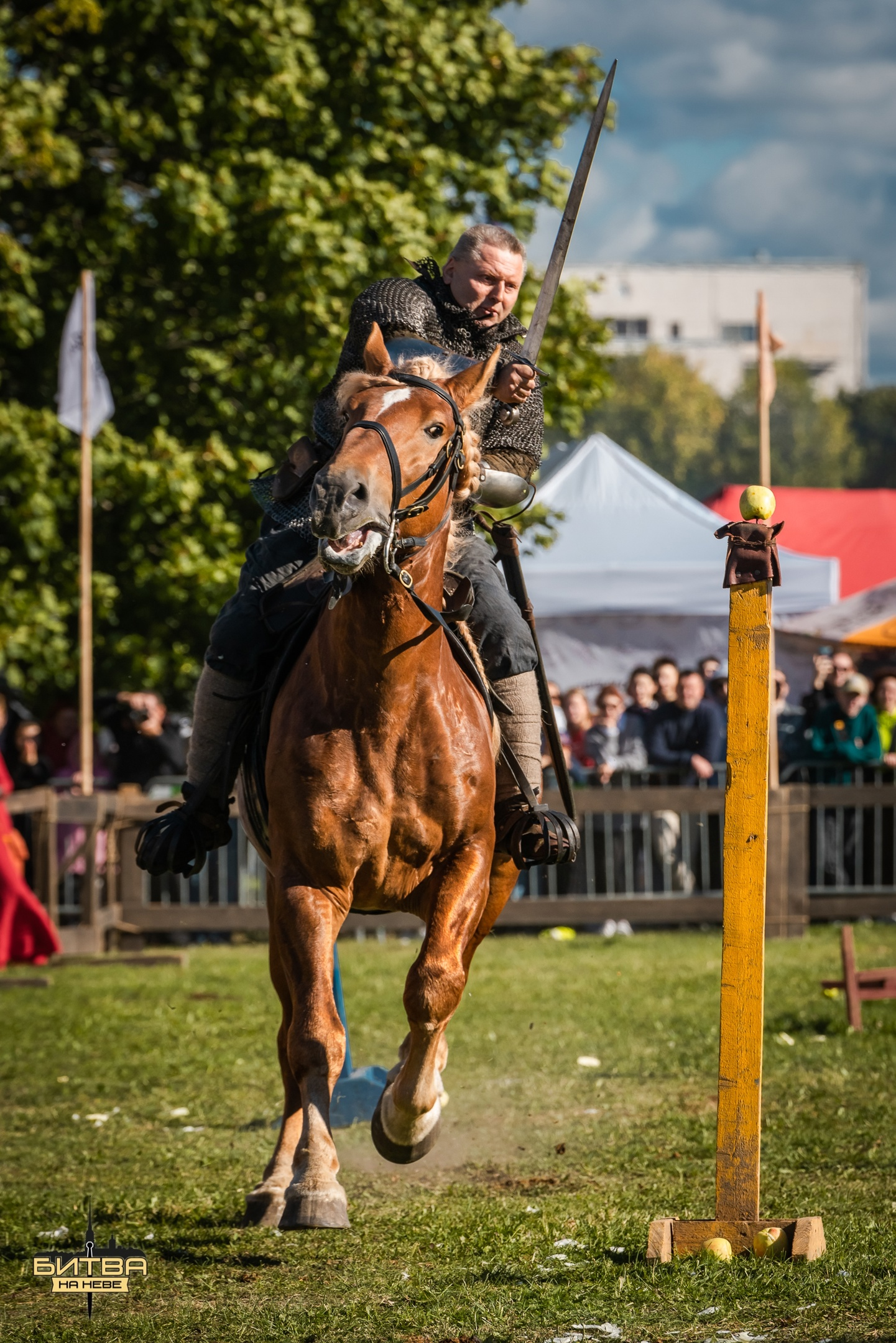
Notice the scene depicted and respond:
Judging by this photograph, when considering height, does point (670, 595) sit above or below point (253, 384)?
below

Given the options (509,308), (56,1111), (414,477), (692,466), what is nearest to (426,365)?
(414,477)

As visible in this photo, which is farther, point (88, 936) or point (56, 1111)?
point (88, 936)

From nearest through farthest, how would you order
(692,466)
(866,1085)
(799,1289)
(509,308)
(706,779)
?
(799,1289) < (509,308) < (866,1085) < (706,779) < (692,466)

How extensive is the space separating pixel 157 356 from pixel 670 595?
634 centimetres

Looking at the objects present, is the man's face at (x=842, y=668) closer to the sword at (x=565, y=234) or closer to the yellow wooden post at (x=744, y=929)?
the sword at (x=565, y=234)

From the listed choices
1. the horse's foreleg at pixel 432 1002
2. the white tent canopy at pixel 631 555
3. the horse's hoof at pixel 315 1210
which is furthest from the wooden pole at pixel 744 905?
the white tent canopy at pixel 631 555

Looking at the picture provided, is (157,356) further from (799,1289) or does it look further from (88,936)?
(799,1289)

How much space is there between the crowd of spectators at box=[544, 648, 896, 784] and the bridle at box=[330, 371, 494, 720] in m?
9.94

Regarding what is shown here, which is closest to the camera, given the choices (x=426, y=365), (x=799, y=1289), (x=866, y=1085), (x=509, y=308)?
(x=799, y=1289)

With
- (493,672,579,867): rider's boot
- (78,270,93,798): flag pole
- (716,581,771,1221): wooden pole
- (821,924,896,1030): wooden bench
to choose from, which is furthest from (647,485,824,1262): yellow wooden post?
(78,270,93,798): flag pole

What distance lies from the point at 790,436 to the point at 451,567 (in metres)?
108

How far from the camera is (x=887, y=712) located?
15461mm

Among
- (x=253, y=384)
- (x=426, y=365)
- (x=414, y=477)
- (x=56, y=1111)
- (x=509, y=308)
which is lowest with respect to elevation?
(x=56, y=1111)

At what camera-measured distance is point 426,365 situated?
Answer: 5176 mm
